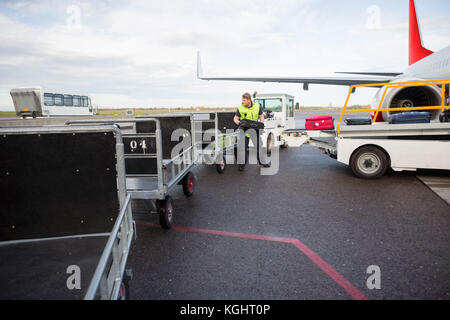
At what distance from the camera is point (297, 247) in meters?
3.88

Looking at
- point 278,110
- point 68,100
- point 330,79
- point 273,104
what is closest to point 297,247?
point 278,110

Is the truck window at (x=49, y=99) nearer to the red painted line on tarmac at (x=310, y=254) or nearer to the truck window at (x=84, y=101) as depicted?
the truck window at (x=84, y=101)

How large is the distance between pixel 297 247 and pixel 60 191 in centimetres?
283

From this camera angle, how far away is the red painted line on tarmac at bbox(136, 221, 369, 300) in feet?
9.63

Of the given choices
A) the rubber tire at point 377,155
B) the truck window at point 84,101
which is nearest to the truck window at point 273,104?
the rubber tire at point 377,155

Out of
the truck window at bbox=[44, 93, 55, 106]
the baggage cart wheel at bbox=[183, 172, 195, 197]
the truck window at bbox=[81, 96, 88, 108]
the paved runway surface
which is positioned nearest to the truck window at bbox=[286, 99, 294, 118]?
the paved runway surface

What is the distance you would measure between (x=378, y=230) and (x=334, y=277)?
Result: 1624 mm

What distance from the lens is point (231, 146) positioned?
30.5ft

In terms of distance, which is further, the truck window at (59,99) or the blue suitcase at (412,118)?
the truck window at (59,99)

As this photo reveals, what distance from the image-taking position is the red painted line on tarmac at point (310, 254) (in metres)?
2.94

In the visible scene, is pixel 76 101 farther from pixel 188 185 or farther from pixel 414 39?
pixel 188 185

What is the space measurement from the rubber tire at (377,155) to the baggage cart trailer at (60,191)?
6.38 metres
